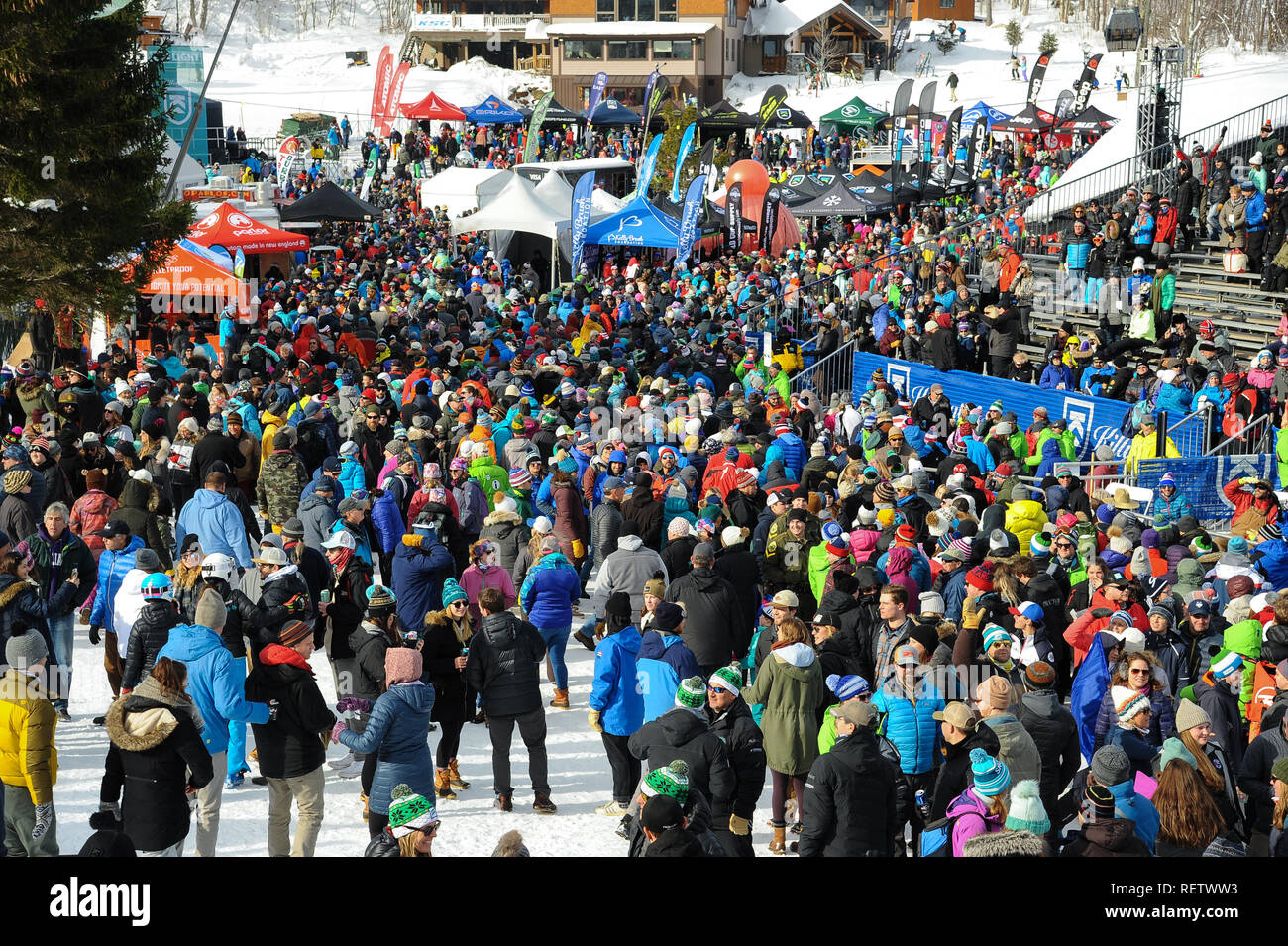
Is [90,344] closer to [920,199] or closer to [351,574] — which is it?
[351,574]

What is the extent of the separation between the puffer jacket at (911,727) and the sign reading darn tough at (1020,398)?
319 inches

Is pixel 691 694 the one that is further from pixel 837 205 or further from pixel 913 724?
pixel 837 205

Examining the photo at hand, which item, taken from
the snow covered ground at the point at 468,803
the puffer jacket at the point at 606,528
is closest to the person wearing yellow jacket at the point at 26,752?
the snow covered ground at the point at 468,803

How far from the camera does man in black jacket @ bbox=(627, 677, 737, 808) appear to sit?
5996mm

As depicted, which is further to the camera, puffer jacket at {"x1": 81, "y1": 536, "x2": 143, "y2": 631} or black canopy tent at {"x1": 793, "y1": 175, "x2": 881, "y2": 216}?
black canopy tent at {"x1": 793, "y1": 175, "x2": 881, "y2": 216}

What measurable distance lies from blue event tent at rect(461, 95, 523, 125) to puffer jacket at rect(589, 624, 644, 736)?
40509 mm

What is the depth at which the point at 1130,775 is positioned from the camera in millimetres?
5551

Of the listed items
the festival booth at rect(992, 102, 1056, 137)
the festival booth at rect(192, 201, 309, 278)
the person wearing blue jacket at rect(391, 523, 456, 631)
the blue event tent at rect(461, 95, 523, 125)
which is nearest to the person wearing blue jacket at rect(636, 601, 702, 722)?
the person wearing blue jacket at rect(391, 523, 456, 631)

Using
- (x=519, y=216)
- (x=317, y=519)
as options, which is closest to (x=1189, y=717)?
(x=317, y=519)

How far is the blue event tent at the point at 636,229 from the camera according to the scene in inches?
902

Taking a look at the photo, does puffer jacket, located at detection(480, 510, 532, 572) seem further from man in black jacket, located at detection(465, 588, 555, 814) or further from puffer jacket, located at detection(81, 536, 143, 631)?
puffer jacket, located at detection(81, 536, 143, 631)

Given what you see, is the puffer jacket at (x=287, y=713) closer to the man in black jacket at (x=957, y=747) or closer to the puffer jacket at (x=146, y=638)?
the puffer jacket at (x=146, y=638)

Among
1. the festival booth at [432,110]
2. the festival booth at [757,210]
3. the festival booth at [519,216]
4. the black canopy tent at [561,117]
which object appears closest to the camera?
the festival booth at [519,216]
